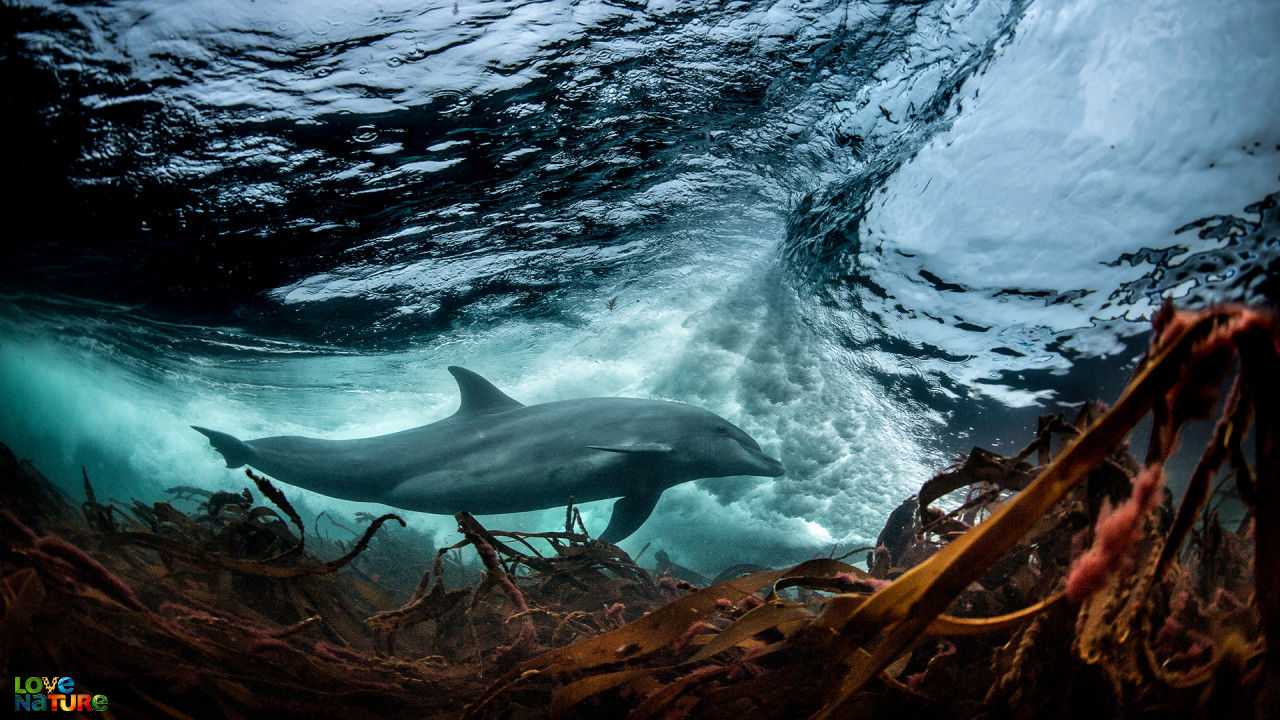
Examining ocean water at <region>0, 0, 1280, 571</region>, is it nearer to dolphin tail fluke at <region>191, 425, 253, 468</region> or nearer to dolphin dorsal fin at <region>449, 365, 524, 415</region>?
dolphin dorsal fin at <region>449, 365, 524, 415</region>

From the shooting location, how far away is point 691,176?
797 cm

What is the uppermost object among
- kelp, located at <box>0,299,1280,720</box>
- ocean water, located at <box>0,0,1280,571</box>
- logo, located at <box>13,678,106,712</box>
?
ocean water, located at <box>0,0,1280,571</box>

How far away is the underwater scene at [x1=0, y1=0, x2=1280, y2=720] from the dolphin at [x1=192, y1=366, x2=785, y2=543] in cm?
8

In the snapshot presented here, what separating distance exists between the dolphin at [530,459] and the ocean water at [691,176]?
359 cm

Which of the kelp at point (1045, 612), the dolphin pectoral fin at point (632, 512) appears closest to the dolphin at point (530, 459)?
the dolphin pectoral fin at point (632, 512)

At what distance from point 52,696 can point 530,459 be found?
6.58 metres

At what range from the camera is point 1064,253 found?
22.7ft

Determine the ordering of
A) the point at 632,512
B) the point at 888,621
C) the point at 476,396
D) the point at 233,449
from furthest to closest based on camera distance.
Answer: the point at 476,396 < the point at 233,449 < the point at 632,512 < the point at 888,621

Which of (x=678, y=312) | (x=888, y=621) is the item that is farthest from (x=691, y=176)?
(x=888, y=621)

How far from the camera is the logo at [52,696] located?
5.74 ft

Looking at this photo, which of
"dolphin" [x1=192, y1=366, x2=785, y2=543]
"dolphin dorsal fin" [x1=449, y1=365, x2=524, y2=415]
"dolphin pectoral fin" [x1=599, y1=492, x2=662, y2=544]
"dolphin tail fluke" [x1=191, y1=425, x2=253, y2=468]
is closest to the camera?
"dolphin" [x1=192, y1=366, x2=785, y2=543]

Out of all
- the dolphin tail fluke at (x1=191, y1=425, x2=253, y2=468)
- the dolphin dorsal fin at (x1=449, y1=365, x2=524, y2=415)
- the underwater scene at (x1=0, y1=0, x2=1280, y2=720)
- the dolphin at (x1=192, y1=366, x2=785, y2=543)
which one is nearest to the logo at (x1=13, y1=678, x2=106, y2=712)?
the underwater scene at (x1=0, y1=0, x2=1280, y2=720)

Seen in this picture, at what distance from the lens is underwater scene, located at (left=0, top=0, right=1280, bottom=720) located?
5.60 ft

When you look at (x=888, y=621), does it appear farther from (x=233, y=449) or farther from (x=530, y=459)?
(x=233, y=449)
